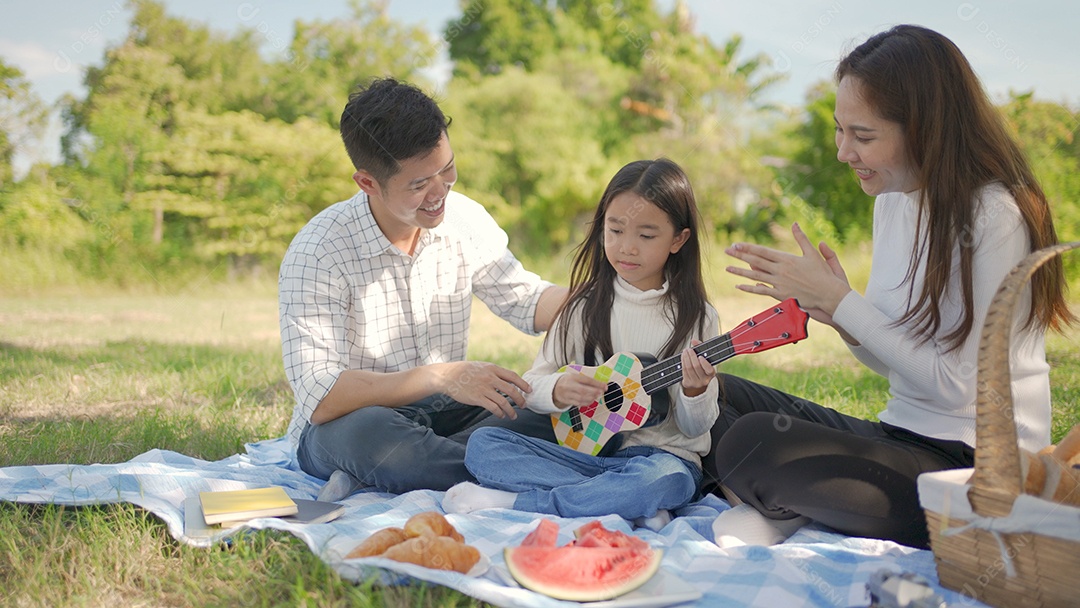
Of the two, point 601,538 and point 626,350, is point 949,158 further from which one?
point 601,538

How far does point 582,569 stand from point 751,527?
765 millimetres

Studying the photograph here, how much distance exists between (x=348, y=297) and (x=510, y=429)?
2.59 feet

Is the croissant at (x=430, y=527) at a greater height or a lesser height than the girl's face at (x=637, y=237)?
lesser

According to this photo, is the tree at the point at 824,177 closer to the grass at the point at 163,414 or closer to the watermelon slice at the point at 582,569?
the grass at the point at 163,414

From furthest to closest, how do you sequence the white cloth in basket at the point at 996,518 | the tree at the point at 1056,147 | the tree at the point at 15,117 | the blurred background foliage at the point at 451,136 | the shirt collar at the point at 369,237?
the blurred background foliage at the point at 451,136 → the tree at the point at 15,117 → the tree at the point at 1056,147 → the shirt collar at the point at 369,237 → the white cloth in basket at the point at 996,518

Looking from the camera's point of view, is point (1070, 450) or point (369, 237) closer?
point (1070, 450)

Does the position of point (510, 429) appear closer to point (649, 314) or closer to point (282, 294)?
point (649, 314)

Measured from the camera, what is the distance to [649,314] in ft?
10.6

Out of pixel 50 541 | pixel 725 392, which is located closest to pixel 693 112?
pixel 725 392

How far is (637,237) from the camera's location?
3148mm

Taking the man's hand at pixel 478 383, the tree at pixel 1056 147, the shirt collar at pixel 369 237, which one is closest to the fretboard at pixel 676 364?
the man's hand at pixel 478 383

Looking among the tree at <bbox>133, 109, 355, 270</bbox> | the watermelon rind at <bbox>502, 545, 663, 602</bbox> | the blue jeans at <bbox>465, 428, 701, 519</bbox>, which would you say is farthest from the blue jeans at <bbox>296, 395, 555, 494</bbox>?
the tree at <bbox>133, 109, 355, 270</bbox>

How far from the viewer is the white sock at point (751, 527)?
2672 mm

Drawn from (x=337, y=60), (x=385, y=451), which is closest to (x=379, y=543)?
(x=385, y=451)
